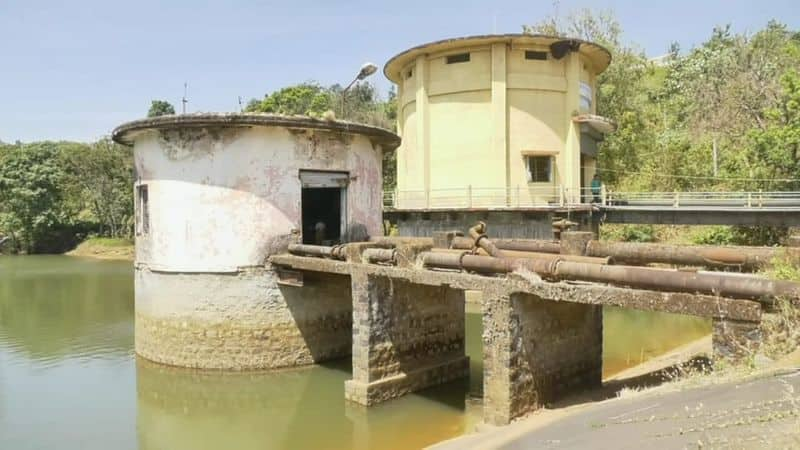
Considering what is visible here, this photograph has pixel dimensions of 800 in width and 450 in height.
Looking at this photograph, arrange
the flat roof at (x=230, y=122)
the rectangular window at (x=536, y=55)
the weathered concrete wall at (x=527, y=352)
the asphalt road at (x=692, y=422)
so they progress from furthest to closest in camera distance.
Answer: the rectangular window at (x=536, y=55)
the flat roof at (x=230, y=122)
the weathered concrete wall at (x=527, y=352)
the asphalt road at (x=692, y=422)

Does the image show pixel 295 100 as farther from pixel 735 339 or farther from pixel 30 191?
pixel 735 339

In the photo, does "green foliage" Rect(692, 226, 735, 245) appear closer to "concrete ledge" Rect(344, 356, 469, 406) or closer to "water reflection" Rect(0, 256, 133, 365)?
"concrete ledge" Rect(344, 356, 469, 406)

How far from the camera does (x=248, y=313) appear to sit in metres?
13.5

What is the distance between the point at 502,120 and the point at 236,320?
14255 mm

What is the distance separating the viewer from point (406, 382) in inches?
465

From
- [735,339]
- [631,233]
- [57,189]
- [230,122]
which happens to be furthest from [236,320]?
[57,189]

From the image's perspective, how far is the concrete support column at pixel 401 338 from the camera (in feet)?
36.8

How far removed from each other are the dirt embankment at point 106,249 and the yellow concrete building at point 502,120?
30.6 m

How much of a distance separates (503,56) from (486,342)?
674 inches

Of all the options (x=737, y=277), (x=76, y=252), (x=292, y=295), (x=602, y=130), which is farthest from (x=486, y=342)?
(x=76, y=252)

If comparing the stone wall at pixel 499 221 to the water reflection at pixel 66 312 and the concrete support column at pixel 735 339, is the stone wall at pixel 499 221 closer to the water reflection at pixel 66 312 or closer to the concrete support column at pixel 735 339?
the water reflection at pixel 66 312

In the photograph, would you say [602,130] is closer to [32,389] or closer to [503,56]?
[503,56]

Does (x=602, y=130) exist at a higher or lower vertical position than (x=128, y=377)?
higher

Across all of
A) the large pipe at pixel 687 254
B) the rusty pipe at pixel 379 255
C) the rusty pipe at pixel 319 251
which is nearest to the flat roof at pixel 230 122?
the rusty pipe at pixel 319 251
